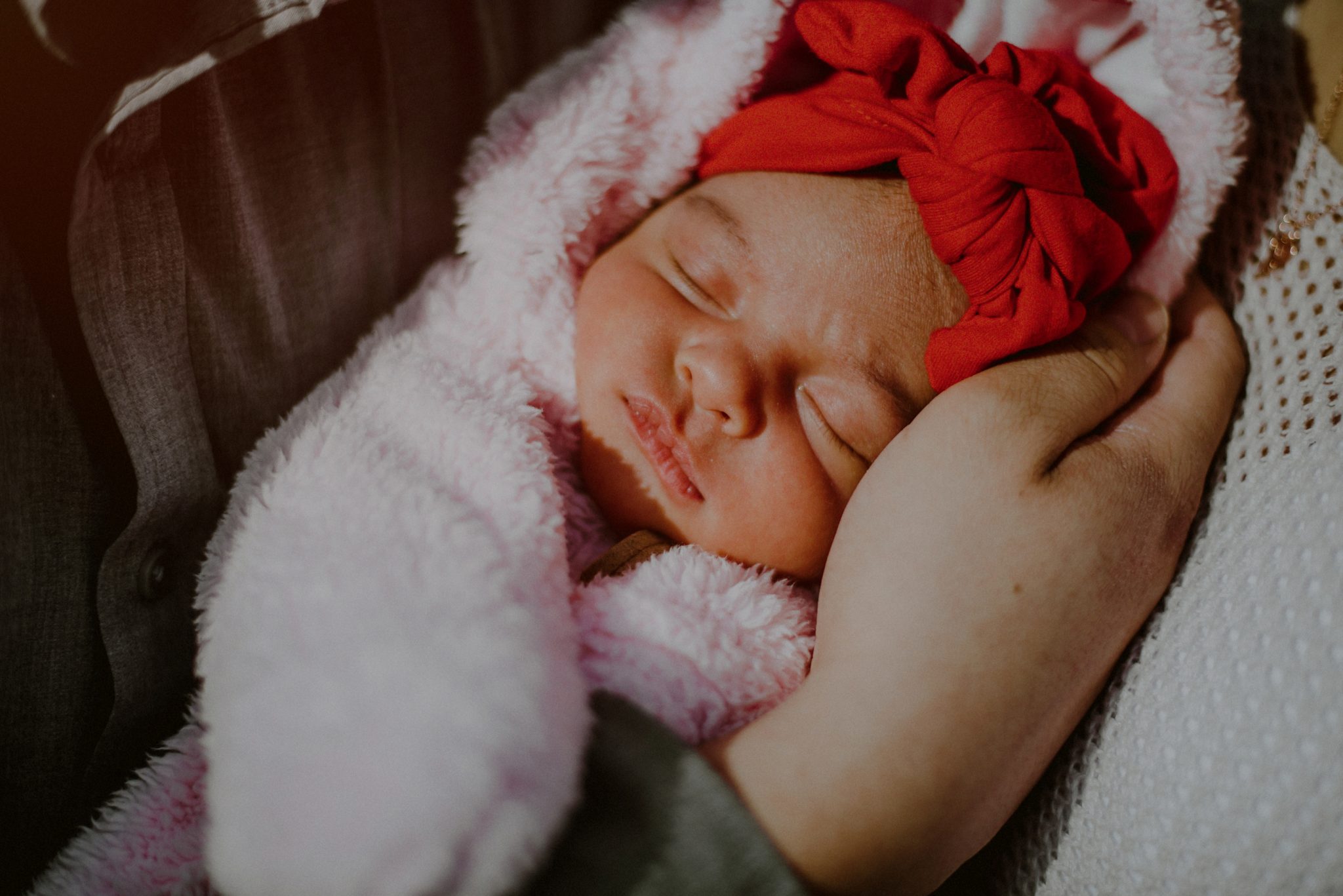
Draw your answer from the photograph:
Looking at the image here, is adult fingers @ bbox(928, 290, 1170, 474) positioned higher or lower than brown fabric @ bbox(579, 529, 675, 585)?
higher

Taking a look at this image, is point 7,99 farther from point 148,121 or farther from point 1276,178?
point 1276,178

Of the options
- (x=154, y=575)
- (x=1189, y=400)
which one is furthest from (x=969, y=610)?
(x=154, y=575)

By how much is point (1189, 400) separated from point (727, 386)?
53cm

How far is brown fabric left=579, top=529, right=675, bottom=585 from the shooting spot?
0.88m

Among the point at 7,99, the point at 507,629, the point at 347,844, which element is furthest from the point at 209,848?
the point at 7,99

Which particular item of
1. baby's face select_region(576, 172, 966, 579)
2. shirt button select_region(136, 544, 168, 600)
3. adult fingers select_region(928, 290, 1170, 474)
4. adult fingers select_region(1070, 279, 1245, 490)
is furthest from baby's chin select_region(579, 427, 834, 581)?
shirt button select_region(136, 544, 168, 600)

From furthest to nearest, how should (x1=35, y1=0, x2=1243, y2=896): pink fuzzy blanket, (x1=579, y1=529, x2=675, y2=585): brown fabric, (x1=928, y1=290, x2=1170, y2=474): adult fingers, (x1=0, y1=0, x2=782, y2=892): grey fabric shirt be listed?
(x1=579, y1=529, x2=675, y2=585): brown fabric, (x1=928, y1=290, x2=1170, y2=474): adult fingers, (x1=0, y1=0, x2=782, y2=892): grey fabric shirt, (x1=35, y1=0, x2=1243, y2=896): pink fuzzy blanket

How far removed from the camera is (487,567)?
69 centimetres

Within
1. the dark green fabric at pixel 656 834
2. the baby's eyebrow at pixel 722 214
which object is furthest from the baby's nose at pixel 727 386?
the dark green fabric at pixel 656 834

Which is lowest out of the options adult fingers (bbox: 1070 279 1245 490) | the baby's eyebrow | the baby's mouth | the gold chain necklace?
adult fingers (bbox: 1070 279 1245 490)

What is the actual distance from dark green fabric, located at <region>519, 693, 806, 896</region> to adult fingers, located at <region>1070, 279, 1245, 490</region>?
20.8 inches

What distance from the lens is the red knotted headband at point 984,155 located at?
2.77 ft

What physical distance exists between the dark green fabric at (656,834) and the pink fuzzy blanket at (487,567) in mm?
62

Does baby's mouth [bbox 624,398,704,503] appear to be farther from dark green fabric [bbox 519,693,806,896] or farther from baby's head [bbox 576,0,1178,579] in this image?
dark green fabric [bbox 519,693,806,896]
